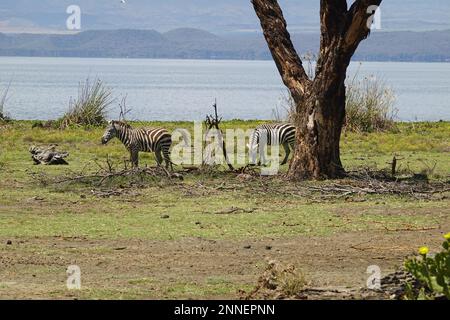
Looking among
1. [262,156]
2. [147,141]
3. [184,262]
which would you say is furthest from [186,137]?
[184,262]

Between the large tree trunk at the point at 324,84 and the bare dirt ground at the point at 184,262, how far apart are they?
480 cm

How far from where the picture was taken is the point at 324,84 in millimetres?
19625

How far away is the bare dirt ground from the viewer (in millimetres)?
11281

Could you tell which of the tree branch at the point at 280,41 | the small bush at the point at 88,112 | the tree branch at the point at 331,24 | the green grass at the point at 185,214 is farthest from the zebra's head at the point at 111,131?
the small bush at the point at 88,112

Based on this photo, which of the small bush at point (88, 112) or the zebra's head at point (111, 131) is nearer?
the zebra's head at point (111, 131)

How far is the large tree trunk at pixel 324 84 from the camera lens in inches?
764

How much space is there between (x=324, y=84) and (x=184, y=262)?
7268mm

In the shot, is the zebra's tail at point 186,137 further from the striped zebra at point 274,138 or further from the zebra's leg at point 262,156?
the zebra's leg at point 262,156

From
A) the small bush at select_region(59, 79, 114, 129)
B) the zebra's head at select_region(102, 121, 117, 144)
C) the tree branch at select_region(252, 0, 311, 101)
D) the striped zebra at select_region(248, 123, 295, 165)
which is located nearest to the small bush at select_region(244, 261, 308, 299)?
the tree branch at select_region(252, 0, 311, 101)

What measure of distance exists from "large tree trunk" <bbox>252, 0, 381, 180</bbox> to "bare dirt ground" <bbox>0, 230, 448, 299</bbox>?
15.8 ft

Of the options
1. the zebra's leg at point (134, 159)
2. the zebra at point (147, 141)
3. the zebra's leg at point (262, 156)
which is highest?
the zebra at point (147, 141)

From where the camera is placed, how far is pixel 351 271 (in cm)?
1239
